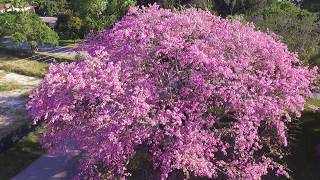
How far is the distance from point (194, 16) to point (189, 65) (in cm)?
237

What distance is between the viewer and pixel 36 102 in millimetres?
13062

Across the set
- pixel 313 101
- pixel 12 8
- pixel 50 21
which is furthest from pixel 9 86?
pixel 50 21

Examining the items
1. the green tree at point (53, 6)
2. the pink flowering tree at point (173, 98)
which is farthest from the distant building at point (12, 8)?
the pink flowering tree at point (173, 98)

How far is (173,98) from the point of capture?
45.3ft

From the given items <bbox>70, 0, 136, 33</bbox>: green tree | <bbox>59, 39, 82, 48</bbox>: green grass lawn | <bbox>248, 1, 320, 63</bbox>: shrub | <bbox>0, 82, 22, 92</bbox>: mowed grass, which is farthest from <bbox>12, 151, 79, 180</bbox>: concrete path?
<bbox>70, 0, 136, 33</bbox>: green tree

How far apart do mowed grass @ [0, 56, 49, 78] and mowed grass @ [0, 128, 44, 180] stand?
8654 mm

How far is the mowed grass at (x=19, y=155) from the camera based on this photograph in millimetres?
17645

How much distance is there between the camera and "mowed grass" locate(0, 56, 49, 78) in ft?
94.4

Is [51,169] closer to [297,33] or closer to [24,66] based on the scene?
A: [297,33]

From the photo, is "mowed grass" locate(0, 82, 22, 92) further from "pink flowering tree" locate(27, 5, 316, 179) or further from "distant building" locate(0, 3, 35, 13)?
"distant building" locate(0, 3, 35, 13)

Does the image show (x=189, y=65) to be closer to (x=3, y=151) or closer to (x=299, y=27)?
(x=3, y=151)

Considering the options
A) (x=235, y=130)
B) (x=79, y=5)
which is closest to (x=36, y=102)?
(x=235, y=130)

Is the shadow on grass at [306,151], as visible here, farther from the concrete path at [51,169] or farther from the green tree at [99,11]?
the green tree at [99,11]

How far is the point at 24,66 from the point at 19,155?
12183mm
